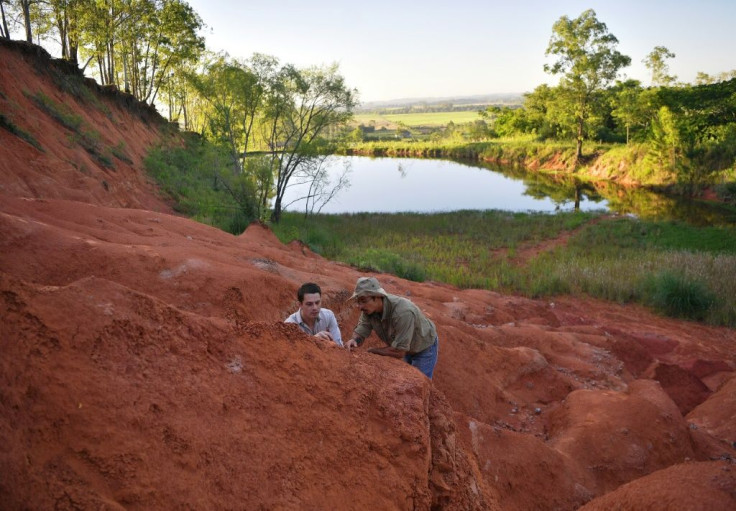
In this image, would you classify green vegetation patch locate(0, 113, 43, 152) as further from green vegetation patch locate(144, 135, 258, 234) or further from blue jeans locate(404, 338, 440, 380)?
blue jeans locate(404, 338, 440, 380)

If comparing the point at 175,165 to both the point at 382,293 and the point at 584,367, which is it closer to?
the point at 584,367

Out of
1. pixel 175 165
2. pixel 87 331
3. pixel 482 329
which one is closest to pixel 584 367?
pixel 482 329

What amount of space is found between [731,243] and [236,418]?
21.8 m

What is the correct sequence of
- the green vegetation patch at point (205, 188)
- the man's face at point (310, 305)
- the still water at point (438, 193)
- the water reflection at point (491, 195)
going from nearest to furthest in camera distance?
the man's face at point (310, 305) < the green vegetation patch at point (205, 188) < the water reflection at point (491, 195) < the still water at point (438, 193)

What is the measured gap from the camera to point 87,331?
242cm

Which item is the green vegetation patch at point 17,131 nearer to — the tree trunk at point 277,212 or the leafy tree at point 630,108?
the tree trunk at point 277,212

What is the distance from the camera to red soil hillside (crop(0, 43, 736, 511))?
210 cm

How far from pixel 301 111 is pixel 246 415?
2126 cm

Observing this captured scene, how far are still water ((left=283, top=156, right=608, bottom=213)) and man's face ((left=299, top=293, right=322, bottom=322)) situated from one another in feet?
72.7

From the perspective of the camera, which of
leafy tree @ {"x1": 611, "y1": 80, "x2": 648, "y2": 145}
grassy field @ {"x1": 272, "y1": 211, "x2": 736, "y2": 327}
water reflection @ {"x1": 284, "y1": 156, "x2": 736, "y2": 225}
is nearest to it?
grassy field @ {"x1": 272, "y1": 211, "x2": 736, "y2": 327}

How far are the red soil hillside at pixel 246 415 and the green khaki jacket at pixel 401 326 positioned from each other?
52cm

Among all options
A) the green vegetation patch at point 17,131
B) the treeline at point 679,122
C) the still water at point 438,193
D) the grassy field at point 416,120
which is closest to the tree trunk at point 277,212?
the still water at point 438,193

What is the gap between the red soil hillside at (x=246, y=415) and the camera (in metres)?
2.10

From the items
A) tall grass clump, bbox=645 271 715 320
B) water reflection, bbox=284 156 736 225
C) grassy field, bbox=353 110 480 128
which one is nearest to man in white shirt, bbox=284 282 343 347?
tall grass clump, bbox=645 271 715 320
